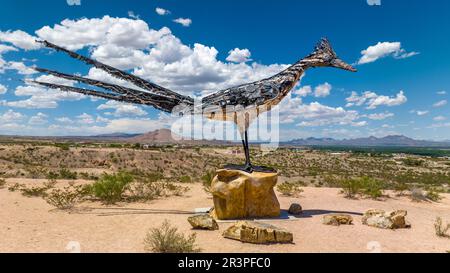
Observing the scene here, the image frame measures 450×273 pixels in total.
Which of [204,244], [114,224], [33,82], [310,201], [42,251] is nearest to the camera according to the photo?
[42,251]

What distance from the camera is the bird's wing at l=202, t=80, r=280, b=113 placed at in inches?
392

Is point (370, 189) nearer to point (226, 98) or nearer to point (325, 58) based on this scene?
point (325, 58)

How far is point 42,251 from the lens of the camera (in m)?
6.89

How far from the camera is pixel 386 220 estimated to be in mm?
9367

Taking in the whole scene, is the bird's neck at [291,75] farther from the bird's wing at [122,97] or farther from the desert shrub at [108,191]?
the desert shrub at [108,191]

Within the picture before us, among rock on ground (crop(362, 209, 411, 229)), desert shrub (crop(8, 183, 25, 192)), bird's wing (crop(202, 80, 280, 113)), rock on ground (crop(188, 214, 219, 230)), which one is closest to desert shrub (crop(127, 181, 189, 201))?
desert shrub (crop(8, 183, 25, 192))

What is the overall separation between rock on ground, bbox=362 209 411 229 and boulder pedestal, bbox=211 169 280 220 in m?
2.85

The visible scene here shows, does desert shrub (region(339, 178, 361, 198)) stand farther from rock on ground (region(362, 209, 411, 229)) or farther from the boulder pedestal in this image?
the boulder pedestal

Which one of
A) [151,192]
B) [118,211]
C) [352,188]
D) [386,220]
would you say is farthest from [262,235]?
[352,188]

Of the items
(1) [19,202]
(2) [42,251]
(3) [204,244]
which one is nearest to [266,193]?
(3) [204,244]

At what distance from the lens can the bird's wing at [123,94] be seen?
896 cm

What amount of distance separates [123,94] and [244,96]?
11.1 feet

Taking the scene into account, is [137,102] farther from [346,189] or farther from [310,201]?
[346,189]
